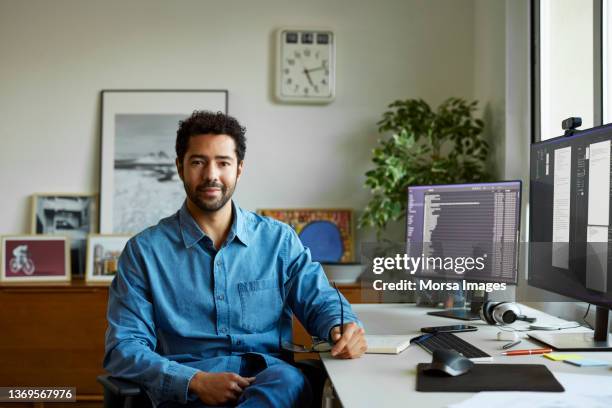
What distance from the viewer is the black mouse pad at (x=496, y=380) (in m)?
1.43

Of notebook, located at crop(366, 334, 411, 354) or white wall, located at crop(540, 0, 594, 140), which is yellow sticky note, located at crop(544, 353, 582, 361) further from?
white wall, located at crop(540, 0, 594, 140)

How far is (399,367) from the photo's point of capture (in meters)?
1.67

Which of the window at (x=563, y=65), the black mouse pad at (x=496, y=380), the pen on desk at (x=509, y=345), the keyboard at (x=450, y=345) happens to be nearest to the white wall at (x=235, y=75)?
the window at (x=563, y=65)

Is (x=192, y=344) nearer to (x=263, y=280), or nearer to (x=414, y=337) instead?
(x=263, y=280)

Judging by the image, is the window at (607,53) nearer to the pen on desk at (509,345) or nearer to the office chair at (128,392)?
the pen on desk at (509,345)

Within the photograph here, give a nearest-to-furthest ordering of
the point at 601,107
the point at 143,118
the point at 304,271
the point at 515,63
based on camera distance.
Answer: the point at 304,271 → the point at 601,107 → the point at 515,63 → the point at 143,118

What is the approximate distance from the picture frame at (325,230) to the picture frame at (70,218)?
3.19ft

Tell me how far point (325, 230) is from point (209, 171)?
1.85 m

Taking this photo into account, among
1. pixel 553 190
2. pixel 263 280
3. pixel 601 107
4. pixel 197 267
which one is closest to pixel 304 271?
pixel 263 280

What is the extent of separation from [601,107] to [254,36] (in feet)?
6.64

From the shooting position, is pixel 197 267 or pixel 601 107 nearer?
pixel 197 267

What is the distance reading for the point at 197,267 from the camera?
6.75 feet

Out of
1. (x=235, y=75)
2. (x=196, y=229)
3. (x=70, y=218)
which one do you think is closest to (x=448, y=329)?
(x=196, y=229)

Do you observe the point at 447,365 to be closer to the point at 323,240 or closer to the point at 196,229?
the point at 196,229
